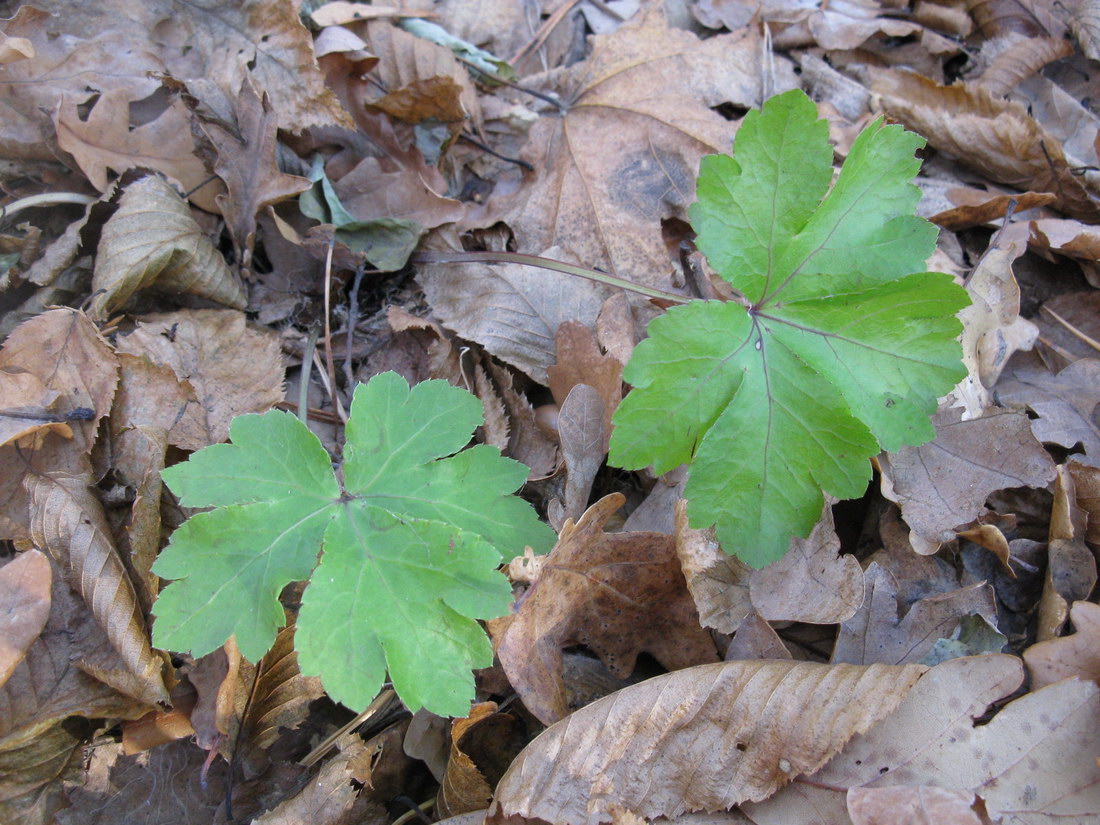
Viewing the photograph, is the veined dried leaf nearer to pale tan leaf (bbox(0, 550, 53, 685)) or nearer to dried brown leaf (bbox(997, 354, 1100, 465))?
pale tan leaf (bbox(0, 550, 53, 685))

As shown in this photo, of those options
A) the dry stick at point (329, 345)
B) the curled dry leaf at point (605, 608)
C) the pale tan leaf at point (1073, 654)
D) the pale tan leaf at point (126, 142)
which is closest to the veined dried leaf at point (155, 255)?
the pale tan leaf at point (126, 142)

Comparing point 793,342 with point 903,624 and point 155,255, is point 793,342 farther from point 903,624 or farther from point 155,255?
point 155,255

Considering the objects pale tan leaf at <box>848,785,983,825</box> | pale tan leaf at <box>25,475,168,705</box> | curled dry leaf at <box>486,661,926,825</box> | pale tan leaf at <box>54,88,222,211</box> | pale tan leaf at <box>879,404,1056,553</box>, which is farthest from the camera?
pale tan leaf at <box>54,88,222,211</box>

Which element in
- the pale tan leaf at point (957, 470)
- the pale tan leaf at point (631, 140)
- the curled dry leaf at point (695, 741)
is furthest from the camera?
the pale tan leaf at point (631, 140)

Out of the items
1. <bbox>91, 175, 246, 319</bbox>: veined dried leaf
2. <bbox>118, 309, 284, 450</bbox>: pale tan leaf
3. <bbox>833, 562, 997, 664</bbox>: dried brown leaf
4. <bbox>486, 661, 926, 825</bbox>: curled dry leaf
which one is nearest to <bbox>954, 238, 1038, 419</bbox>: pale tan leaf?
<bbox>833, 562, 997, 664</bbox>: dried brown leaf

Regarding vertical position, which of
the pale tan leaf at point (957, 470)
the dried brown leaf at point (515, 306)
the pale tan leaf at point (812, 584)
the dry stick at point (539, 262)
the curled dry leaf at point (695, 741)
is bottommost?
the curled dry leaf at point (695, 741)

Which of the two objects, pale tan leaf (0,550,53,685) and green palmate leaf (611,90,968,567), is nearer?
pale tan leaf (0,550,53,685)

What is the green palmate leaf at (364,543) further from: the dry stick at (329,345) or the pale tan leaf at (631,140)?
the pale tan leaf at (631,140)
